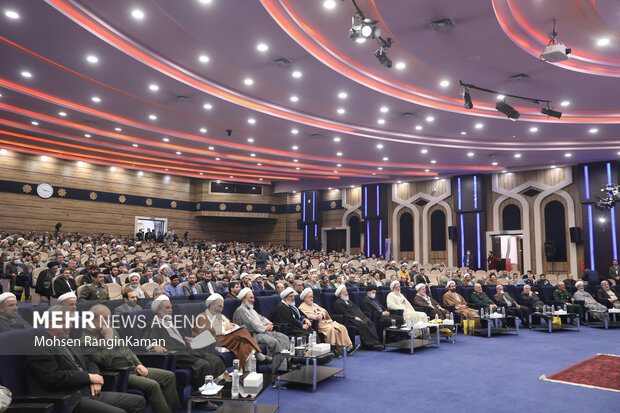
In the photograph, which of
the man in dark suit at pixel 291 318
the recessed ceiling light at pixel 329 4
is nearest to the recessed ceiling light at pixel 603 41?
the recessed ceiling light at pixel 329 4

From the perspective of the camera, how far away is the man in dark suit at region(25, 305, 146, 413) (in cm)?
288

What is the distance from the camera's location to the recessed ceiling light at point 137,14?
682cm

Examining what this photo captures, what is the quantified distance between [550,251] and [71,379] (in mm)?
16647

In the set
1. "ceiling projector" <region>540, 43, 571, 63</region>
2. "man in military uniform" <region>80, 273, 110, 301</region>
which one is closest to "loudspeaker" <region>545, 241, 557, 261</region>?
"ceiling projector" <region>540, 43, 571, 63</region>

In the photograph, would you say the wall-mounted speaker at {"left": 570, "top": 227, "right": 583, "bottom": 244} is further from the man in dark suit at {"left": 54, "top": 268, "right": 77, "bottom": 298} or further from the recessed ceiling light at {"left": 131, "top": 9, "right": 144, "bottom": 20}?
the man in dark suit at {"left": 54, "top": 268, "right": 77, "bottom": 298}

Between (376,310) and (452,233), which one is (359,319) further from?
(452,233)

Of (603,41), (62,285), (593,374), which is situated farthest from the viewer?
(603,41)

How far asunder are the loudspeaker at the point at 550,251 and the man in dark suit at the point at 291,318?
515 inches

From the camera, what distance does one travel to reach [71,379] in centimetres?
294

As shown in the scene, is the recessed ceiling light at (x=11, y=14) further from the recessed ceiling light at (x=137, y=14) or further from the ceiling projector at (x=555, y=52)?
the ceiling projector at (x=555, y=52)

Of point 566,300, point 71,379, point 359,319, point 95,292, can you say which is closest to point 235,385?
point 71,379

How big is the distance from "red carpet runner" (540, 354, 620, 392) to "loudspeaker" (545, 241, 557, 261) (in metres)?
10.8

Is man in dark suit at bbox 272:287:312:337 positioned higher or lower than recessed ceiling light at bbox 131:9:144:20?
lower

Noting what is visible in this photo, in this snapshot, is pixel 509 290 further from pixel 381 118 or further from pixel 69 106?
pixel 69 106
